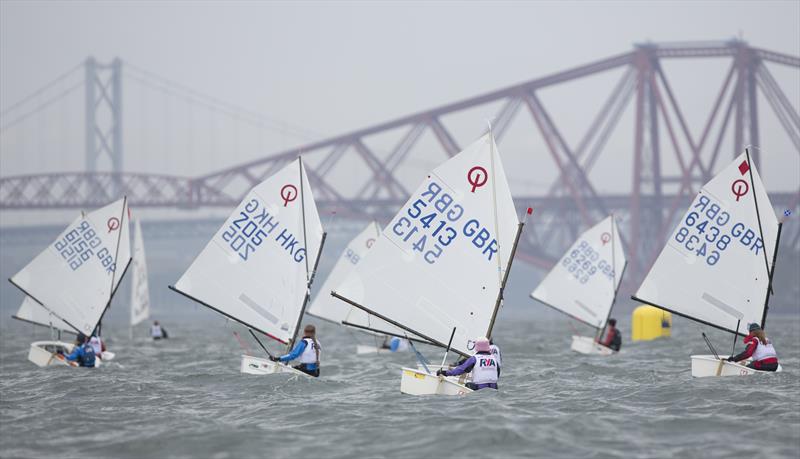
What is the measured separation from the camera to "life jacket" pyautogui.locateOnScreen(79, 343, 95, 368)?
2573 centimetres

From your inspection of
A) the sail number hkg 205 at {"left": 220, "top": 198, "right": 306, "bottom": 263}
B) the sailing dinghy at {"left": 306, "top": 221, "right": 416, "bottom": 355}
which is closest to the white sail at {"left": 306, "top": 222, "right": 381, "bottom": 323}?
the sailing dinghy at {"left": 306, "top": 221, "right": 416, "bottom": 355}

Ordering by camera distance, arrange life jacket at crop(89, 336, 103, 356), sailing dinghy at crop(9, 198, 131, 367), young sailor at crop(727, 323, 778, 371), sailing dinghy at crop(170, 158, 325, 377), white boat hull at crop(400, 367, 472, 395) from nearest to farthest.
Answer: white boat hull at crop(400, 367, 472, 395), young sailor at crop(727, 323, 778, 371), sailing dinghy at crop(170, 158, 325, 377), life jacket at crop(89, 336, 103, 356), sailing dinghy at crop(9, 198, 131, 367)

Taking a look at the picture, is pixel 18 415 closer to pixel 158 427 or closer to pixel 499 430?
pixel 158 427

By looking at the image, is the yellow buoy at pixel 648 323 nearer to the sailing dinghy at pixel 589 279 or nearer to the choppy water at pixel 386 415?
the sailing dinghy at pixel 589 279

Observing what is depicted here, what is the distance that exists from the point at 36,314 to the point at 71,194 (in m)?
118

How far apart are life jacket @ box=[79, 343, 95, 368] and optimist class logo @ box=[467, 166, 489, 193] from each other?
11.8 m

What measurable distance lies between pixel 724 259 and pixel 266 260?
34.2 ft

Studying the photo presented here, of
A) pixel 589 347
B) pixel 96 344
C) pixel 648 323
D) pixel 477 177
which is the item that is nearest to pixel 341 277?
pixel 589 347

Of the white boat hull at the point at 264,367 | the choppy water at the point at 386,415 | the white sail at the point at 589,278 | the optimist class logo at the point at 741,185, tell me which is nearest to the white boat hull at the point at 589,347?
the white sail at the point at 589,278

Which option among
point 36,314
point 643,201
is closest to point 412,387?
point 36,314

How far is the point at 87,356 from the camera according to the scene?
84.6 feet

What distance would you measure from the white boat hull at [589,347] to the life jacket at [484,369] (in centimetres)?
1356

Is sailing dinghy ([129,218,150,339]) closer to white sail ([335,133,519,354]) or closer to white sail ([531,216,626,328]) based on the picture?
white sail ([531,216,626,328])

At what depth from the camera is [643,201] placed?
9962 cm
